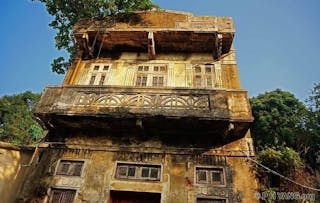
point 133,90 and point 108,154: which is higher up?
point 133,90

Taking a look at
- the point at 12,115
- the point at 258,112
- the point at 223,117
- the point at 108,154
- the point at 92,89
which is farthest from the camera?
the point at 12,115

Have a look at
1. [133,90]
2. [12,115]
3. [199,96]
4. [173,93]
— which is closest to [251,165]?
[199,96]

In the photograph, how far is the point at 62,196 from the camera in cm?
675

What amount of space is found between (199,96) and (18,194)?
6.33 meters

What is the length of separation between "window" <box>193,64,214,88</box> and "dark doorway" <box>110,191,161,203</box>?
4317 millimetres

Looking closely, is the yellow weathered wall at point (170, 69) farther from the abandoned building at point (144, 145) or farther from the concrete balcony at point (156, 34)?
the concrete balcony at point (156, 34)

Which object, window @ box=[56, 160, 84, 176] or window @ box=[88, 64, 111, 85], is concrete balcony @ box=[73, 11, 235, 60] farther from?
window @ box=[56, 160, 84, 176]

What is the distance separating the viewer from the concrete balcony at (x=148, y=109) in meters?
6.89

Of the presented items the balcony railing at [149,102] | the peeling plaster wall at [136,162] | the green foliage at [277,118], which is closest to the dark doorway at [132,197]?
the peeling plaster wall at [136,162]

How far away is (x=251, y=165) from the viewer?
22.6 feet

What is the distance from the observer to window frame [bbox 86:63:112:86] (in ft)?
30.5

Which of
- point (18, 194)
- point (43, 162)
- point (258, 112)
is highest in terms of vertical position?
point (258, 112)

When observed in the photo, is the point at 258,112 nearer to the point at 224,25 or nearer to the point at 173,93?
the point at 224,25

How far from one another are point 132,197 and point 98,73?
16.8 feet
